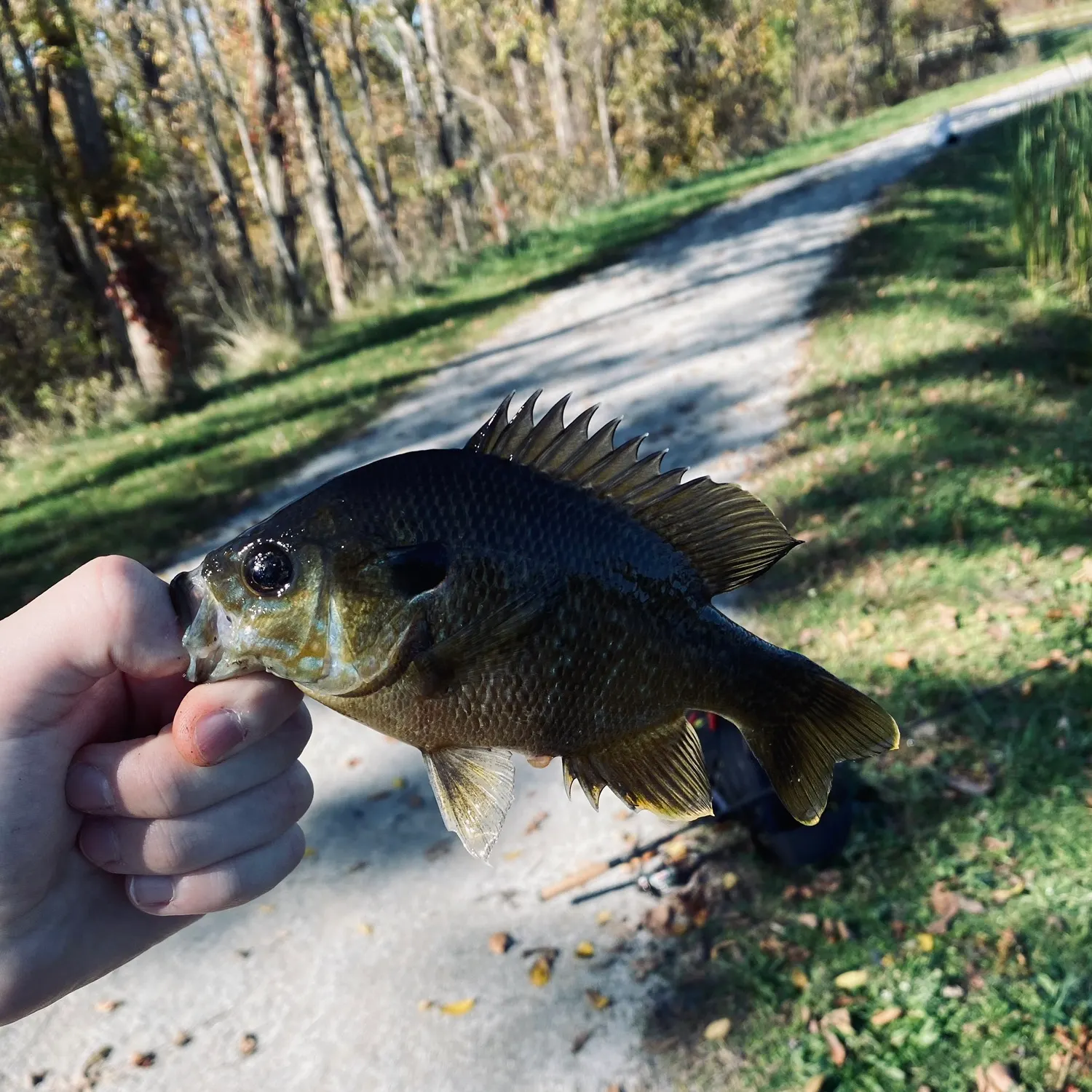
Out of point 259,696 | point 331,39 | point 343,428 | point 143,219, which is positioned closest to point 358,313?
point 143,219

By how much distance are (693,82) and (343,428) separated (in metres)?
24.2

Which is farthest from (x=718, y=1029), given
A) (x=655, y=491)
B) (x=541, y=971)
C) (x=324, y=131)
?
(x=324, y=131)

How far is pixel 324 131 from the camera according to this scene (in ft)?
70.6

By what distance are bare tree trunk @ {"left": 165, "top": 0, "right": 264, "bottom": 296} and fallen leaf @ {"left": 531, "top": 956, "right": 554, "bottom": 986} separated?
17604 mm

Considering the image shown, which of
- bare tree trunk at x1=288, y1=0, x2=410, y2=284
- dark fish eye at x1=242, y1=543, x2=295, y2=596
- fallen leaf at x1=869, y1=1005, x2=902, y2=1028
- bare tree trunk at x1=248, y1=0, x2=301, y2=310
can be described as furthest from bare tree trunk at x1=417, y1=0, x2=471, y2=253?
dark fish eye at x1=242, y1=543, x2=295, y2=596

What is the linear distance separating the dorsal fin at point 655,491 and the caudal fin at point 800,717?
0.44 ft

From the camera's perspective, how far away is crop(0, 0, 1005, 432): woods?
43.8 feet

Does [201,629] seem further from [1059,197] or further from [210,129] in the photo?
[210,129]

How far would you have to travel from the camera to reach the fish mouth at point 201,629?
1.30 metres

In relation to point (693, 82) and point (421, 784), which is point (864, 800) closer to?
point (421, 784)

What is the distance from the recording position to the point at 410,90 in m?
23.0

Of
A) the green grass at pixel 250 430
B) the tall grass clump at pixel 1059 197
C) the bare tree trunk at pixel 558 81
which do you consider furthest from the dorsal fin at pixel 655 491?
the bare tree trunk at pixel 558 81

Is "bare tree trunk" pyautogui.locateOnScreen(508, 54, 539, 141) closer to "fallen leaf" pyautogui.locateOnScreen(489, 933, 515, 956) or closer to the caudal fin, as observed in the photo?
"fallen leaf" pyautogui.locateOnScreen(489, 933, 515, 956)

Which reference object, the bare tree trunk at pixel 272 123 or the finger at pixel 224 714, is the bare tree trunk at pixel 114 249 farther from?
the finger at pixel 224 714
